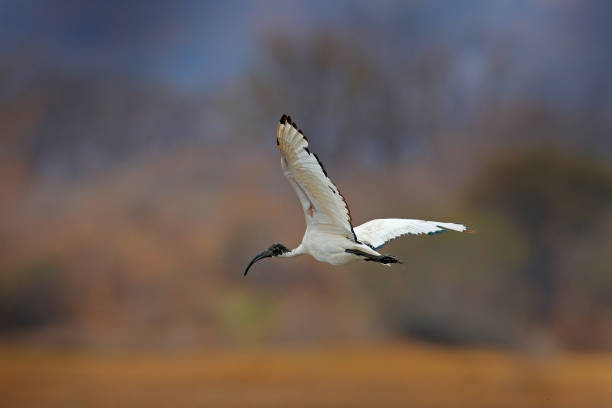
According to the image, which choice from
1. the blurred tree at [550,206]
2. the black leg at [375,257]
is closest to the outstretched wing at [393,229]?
the black leg at [375,257]

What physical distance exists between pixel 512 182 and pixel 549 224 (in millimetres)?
1181

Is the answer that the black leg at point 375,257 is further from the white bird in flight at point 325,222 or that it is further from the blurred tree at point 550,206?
the blurred tree at point 550,206

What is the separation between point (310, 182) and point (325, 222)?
0.52m

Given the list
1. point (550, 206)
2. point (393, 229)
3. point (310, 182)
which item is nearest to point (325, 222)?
point (310, 182)

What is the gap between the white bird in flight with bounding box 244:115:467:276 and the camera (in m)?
5.61

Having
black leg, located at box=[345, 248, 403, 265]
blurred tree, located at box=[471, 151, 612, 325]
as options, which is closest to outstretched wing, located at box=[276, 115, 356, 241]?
black leg, located at box=[345, 248, 403, 265]

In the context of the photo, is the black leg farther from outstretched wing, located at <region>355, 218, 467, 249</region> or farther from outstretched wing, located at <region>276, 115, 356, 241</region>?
outstretched wing, located at <region>355, 218, 467, 249</region>

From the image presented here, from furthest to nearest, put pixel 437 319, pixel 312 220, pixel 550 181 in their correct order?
pixel 550 181 < pixel 437 319 < pixel 312 220

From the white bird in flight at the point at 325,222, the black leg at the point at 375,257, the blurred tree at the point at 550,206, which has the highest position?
the blurred tree at the point at 550,206

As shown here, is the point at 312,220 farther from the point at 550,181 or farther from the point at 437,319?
the point at 550,181

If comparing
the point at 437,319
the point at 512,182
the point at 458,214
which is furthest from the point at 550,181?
the point at 437,319

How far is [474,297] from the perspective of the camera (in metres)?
15.4

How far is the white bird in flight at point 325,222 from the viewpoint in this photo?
561 centimetres

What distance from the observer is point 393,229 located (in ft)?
22.4
